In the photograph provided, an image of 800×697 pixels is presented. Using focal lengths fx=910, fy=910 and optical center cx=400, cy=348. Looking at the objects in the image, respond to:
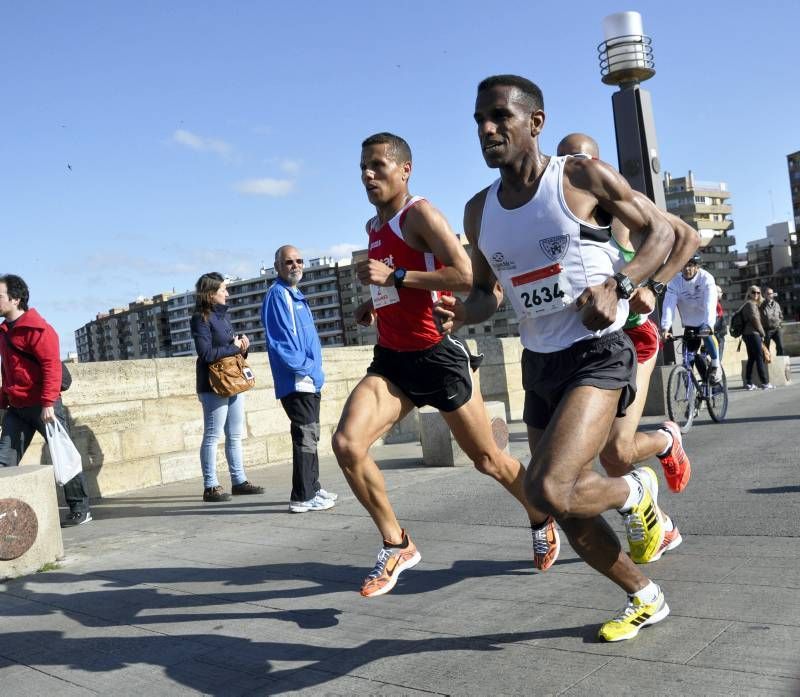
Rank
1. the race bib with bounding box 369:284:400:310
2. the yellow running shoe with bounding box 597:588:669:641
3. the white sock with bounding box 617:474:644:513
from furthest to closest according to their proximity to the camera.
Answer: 1. the race bib with bounding box 369:284:400:310
2. the white sock with bounding box 617:474:644:513
3. the yellow running shoe with bounding box 597:588:669:641

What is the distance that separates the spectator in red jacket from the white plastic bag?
8cm

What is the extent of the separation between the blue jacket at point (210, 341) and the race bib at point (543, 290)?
15.2 feet

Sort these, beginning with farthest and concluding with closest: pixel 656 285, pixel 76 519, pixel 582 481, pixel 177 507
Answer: pixel 177 507 < pixel 76 519 < pixel 656 285 < pixel 582 481

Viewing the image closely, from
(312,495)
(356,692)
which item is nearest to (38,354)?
(312,495)

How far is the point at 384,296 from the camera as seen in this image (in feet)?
15.2

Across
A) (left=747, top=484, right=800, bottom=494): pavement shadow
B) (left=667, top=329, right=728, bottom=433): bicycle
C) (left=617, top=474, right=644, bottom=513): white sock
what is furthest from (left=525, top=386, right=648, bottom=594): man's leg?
(left=667, top=329, right=728, bottom=433): bicycle

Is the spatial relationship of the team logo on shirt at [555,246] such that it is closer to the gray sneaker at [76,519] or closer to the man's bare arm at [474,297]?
the man's bare arm at [474,297]

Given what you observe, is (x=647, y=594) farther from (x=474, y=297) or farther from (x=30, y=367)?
(x=30, y=367)

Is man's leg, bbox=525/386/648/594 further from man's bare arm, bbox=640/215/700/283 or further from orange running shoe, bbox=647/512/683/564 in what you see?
orange running shoe, bbox=647/512/683/564

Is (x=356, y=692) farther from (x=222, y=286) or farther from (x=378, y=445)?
(x=378, y=445)

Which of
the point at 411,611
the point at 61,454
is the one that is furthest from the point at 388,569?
the point at 61,454

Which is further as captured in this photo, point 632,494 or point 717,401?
point 717,401

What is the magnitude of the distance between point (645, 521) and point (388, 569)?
1168 millimetres

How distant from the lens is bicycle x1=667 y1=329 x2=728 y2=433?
947cm
